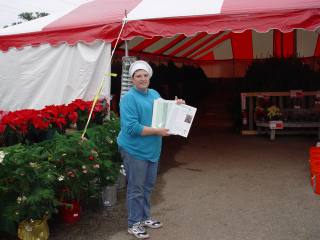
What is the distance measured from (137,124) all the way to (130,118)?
0.28ft

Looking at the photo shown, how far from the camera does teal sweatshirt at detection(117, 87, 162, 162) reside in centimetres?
375

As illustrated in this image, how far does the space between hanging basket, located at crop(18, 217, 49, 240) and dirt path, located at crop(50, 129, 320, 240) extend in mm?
309

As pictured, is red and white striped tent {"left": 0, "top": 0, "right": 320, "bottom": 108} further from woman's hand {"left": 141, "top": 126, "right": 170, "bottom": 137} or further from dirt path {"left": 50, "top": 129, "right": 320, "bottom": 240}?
woman's hand {"left": 141, "top": 126, "right": 170, "bottom": 137}

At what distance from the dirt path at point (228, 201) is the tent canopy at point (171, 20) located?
7.20 ft

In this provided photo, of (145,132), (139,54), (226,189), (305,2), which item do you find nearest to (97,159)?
(145,132)

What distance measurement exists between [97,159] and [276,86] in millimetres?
6544

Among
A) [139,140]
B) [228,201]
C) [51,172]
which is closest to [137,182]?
[139,140]

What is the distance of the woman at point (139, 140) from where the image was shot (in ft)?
12.4

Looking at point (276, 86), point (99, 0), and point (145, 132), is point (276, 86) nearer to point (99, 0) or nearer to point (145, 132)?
point (99, 0)

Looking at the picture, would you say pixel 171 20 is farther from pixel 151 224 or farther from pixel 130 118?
pixel 151 224

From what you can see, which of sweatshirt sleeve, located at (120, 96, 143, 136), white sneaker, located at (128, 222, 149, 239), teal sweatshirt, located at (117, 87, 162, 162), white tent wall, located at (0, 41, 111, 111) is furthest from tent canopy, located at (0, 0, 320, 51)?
white sneaker, located at (128, 222, 149, 239)

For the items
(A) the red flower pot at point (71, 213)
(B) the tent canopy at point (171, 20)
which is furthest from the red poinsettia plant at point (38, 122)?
(B) the tent canopy at point (171, 20)

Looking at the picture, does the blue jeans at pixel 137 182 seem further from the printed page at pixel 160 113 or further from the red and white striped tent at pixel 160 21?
the red and white striped tent at pixel 160 21

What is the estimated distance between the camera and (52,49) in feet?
24.3
